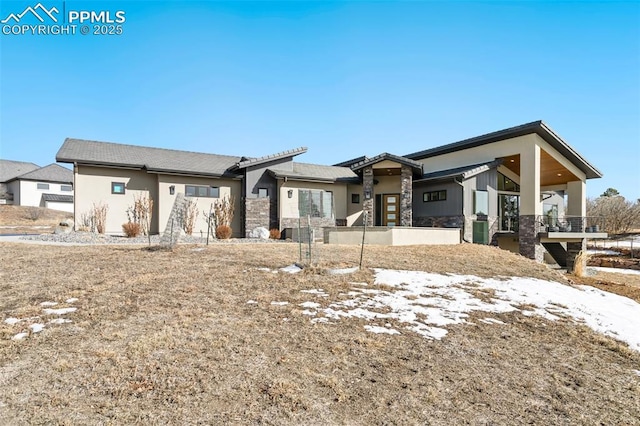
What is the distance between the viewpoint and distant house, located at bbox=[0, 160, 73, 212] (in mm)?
35719

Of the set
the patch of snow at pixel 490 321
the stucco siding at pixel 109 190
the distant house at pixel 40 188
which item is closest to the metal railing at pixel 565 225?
the patch of snow at pixel 490 321

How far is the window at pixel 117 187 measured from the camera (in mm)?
17016

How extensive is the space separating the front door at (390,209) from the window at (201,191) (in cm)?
970

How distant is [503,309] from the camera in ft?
20.0

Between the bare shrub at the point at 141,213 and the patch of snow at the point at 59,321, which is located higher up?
the bare shrub at the point at 141,213

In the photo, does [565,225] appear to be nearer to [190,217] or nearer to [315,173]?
[315,173]

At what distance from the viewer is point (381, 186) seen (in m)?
20.4

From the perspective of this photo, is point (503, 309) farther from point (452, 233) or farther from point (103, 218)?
point (103, 218)

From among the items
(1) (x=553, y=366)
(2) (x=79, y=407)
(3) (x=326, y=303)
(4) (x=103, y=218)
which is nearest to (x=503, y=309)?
(1) (x=553, y=366)

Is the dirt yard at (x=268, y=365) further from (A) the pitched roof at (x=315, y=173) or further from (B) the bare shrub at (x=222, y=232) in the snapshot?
(A) the pitched roof at (x=315, y=173)

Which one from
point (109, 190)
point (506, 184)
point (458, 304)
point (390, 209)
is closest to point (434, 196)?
point (390, 209)

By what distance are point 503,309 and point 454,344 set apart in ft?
7.44

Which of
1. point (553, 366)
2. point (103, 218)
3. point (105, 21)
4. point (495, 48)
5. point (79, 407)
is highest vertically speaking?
point (105, 21)

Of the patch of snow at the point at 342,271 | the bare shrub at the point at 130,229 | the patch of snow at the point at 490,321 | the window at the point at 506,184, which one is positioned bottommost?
the patch of snow at the point at 490,321
